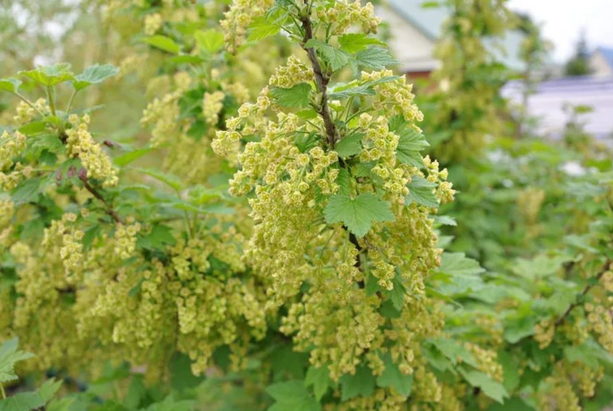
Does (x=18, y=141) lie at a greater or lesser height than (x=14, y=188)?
greater

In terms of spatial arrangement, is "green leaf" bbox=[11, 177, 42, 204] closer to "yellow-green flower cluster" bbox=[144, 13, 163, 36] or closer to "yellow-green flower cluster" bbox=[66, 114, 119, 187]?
"yellow-green flower cluster" bbox=[66, 114, 119, 187]

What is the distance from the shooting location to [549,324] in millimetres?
2791

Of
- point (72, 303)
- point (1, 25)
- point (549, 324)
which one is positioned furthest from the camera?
point (1, 25)

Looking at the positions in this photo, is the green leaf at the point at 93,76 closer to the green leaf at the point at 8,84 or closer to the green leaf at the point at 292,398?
the green leaf at the point at 8,84

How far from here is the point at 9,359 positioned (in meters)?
2.22

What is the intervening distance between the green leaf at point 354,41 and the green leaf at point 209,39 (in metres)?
1.26

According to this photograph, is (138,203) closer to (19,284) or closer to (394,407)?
(19,284)

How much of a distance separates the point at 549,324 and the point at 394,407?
0.95 metres

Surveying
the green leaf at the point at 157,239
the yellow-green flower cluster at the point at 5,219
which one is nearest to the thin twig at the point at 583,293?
the green leaf at the point at 157,239

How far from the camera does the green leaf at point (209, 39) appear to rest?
9.49ft

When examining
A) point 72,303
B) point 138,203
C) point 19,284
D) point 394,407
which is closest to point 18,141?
point 138,203

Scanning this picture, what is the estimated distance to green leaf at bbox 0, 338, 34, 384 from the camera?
2.08 m

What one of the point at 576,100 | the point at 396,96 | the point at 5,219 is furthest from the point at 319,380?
the point at 576,100

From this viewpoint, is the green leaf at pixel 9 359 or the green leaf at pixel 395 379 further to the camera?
the green leaf at pixel 395 379
